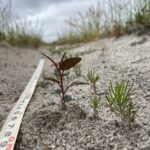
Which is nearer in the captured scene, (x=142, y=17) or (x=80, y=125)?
(x=80, y=125)

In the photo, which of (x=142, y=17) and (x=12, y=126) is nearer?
(x=12, y=126)

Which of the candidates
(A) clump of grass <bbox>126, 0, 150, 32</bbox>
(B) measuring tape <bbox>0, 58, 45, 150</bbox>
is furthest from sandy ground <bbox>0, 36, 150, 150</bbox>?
(A) clump of grass <bbox>126, 0, 150, 32</bbox>

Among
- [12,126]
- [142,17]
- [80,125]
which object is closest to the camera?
[80,125]

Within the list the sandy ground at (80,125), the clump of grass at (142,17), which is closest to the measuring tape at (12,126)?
the sandy ground at (80,125)

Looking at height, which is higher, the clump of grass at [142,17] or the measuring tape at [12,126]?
the clump of grass at [142,17]

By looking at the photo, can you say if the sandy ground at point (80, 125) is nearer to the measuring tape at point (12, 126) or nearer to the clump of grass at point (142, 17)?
the measuring tape at point (12, 126)

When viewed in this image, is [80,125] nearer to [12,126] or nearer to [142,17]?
[12,126]

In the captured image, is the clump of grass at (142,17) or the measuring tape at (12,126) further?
the clump of grass at (142,17)

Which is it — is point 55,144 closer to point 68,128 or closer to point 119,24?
point 68,128

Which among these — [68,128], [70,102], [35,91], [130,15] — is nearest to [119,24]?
[130,15]

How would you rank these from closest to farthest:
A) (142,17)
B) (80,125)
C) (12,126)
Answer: (80,125), (12,126), (142,17)

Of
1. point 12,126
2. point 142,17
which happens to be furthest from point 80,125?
point 142,17
